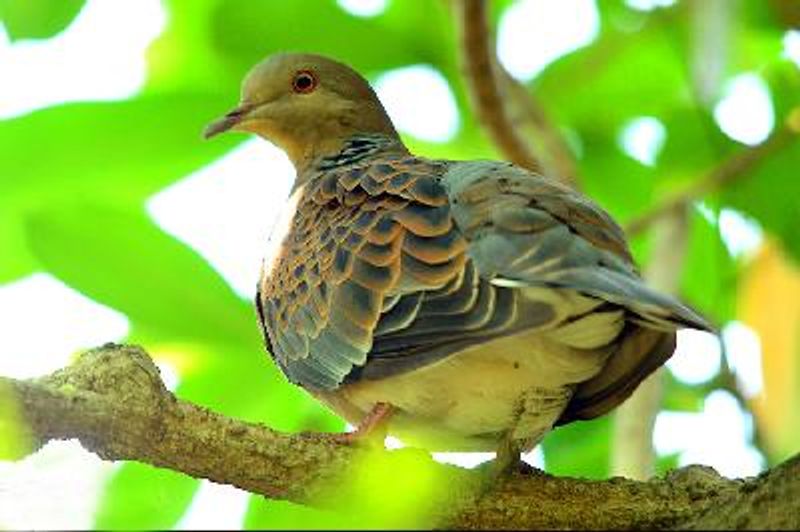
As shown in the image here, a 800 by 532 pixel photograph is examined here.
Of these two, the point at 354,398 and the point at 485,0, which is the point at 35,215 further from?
the point at 485,0

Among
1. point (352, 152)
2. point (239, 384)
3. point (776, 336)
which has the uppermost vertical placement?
point (352, 152)

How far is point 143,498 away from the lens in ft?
10.9

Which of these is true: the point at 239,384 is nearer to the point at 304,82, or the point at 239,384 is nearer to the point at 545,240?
the point at 545,240

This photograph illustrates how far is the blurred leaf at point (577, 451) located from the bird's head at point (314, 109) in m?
1.28

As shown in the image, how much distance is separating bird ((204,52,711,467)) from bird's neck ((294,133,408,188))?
1.69ft

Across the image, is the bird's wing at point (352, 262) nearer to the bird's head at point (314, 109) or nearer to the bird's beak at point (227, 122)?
the bird's beak at point (227, 122)

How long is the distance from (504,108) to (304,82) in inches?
34.2

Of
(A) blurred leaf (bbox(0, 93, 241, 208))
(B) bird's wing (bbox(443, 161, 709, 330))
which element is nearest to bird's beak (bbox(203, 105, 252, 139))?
(A) blurred leaf (bbox(0, 93, 241, 208))

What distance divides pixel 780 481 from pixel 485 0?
216 cm

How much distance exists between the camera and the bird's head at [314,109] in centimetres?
541

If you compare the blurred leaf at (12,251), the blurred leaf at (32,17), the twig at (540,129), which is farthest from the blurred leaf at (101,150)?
the twig at (540,129)

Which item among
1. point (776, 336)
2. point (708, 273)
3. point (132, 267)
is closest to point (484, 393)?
point (776, 336)

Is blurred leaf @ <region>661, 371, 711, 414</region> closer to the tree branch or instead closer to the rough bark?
the tree branch

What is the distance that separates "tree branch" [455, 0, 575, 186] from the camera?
4629mm
